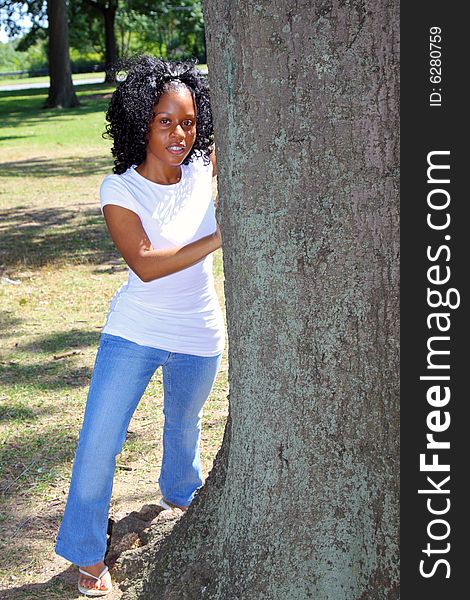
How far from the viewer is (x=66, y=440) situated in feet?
16.5

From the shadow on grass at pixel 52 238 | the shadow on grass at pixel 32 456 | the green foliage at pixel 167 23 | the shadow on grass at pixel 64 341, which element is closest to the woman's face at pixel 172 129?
the shadow on grass at pixel 32 456

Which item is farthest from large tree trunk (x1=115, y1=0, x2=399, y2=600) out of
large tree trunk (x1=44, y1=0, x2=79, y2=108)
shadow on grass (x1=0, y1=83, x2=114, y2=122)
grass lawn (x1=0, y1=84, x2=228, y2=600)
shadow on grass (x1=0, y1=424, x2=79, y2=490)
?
large tree trunk (x1=44, y1=0, x2=79, y2=108)

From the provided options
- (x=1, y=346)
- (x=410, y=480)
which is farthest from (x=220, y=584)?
(x=1, y=346)

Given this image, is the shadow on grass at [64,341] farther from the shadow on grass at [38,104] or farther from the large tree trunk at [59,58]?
the large tree trunk at [59,58]

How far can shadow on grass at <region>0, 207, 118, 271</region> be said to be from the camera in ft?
30.5

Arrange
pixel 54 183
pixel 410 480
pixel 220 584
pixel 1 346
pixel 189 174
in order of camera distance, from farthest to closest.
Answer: pixel 54 183 → pixel 1 346 → pixel 189 174 → pixel 220 584 → pixel 410 480

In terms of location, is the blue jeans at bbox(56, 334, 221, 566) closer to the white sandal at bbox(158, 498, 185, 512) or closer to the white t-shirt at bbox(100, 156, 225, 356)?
the white t-shirt at bbox(100, 156, 225, 356)

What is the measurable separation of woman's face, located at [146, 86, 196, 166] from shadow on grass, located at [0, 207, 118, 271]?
5.57 metres

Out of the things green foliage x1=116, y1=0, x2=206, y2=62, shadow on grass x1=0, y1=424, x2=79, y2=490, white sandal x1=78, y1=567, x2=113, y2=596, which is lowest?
shadow on grass x1=0, y1=424, x2=79, y2=490

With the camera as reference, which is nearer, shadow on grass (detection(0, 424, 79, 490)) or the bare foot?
the bare foot

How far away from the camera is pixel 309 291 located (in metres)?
2.72

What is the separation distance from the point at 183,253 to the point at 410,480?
1146 millimetres

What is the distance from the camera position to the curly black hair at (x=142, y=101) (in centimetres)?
356

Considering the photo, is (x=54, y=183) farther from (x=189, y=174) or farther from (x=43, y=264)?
(x=189, y=174)
